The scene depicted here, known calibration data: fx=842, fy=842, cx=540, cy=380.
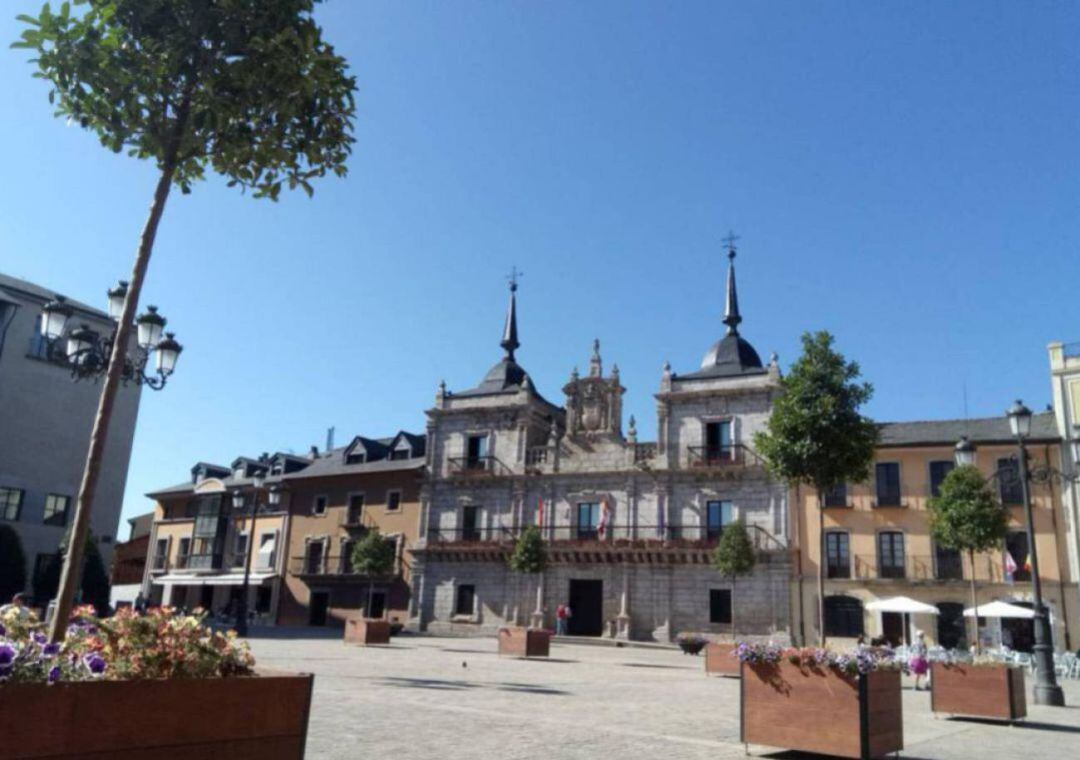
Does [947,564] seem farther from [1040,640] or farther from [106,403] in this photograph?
[106,403]

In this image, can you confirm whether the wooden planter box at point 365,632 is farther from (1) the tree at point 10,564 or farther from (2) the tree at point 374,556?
(2) the tree at point 374,556

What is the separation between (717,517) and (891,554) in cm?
749

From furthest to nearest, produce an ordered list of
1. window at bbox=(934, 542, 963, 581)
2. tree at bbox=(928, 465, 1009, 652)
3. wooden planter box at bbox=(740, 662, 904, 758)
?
window at bbox=(934, 542, 963, 581), tree at bbox=(928, 465, 1009, 652), wooden planter box at bbox=(740, 662, 904, 758)

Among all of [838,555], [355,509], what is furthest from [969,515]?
[355,509]

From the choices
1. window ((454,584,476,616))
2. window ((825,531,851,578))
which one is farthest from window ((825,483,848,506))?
window ((454,584,476,616))

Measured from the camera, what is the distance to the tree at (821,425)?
18156 millimetres

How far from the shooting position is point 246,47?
20.0 feet

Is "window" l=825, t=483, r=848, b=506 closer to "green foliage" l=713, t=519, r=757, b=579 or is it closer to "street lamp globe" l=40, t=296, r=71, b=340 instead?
"green foliage" l=713, t=519, r=757, b=579

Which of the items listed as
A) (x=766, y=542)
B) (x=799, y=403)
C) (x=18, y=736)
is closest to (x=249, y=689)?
(x=18, y=736)

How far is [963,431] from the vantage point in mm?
34438

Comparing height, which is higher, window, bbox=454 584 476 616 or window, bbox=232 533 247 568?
window, bbox=232 533 247 568

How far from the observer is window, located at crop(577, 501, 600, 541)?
4106 centimetres

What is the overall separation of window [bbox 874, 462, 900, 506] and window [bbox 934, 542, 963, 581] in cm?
237

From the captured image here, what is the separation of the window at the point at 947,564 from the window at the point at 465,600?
21656 millimetres
